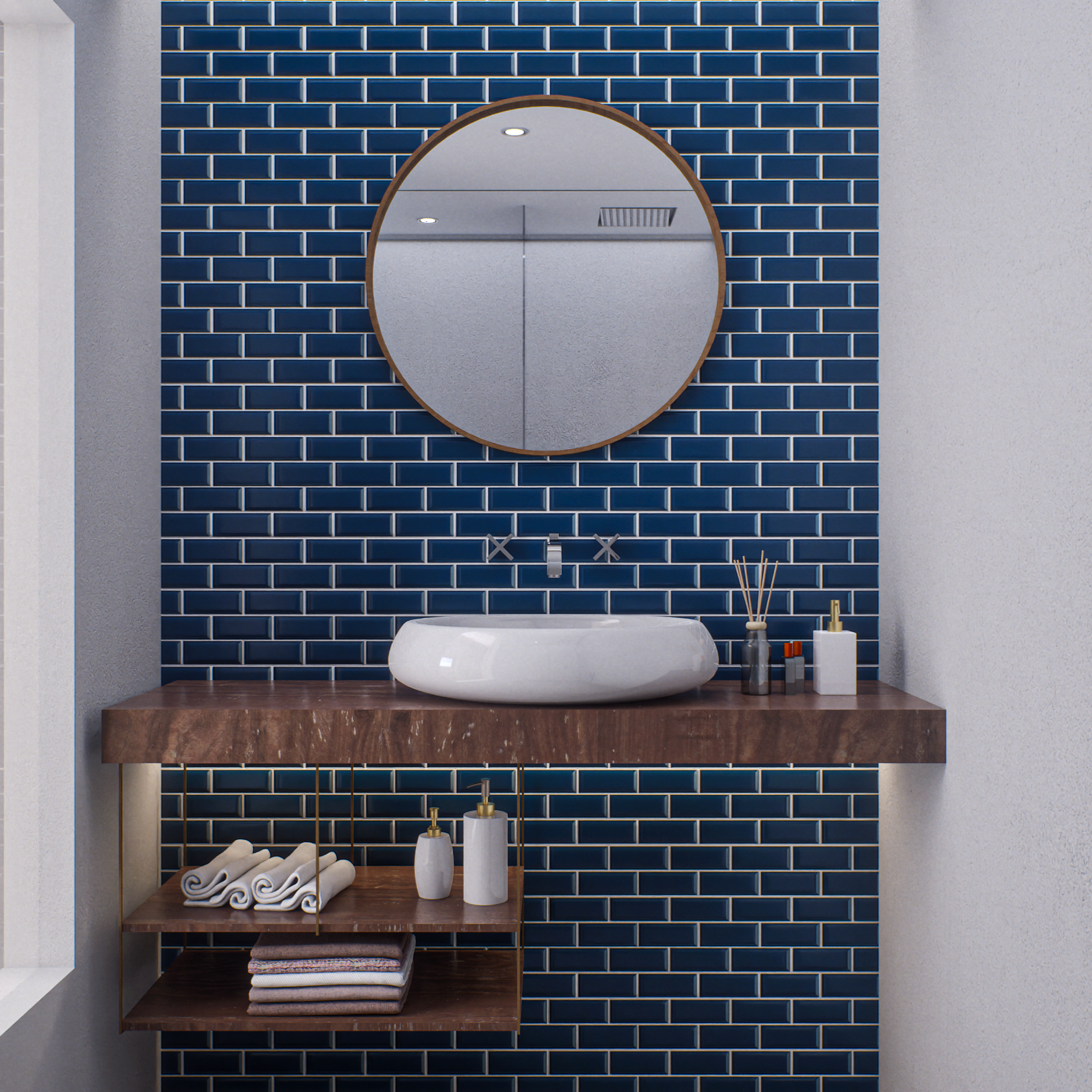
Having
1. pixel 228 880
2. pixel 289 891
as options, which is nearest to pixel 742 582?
pixel 289 891

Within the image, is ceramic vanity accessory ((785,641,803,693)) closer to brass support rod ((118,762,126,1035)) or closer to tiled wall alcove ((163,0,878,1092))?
tiled wall alcove ((163,0,878,1092))

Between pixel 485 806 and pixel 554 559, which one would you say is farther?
pixel 554 559

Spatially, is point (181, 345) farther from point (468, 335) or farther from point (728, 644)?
point (728, 644)

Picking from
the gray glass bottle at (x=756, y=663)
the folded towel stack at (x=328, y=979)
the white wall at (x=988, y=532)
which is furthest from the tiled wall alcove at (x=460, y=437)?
the folded towel stack at (x=328, y=979)

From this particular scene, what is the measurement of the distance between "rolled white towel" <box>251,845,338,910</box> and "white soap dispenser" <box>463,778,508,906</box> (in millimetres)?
332

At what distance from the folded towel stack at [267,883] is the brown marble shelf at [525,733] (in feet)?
1.08

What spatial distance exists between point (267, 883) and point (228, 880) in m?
0.10

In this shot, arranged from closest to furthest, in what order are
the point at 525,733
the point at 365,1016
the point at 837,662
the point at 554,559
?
the point at 525,733 < the point at 365,1016 < the point at 837,662 < the point at 554,559

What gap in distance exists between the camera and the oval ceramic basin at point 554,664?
5.70 ft

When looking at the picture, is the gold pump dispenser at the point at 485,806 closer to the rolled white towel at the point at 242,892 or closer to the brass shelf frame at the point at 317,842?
the brass shelf frame at the point at 317,842

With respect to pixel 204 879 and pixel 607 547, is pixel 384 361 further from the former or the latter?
pixel 204 879

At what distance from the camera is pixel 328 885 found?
199cm

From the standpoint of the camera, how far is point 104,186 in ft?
6.52

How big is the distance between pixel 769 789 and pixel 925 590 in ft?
2.19
